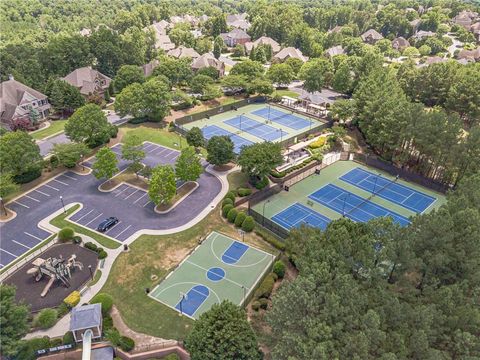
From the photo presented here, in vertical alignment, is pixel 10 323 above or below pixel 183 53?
above

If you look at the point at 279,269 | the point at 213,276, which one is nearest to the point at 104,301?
the point at 213,276

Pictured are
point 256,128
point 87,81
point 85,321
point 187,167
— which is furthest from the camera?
point 87,81

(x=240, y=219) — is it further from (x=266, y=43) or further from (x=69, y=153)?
(x=266, y=43)

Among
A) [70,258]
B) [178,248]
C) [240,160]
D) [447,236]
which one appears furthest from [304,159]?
[70,258]

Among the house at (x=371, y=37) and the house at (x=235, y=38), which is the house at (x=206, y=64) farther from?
the house at (x=371, y=37)

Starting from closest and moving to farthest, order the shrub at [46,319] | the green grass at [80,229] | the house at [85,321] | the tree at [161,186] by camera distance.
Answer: the house at [85,321] → the shrub at [46,319] → the green grass at [80,229] → the tree at [161,186]

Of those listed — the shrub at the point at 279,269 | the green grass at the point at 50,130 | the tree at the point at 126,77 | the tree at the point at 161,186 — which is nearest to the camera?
the shrub at the point at 279,269

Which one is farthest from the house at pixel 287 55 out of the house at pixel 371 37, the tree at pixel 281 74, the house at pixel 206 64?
the house at pixel 371 37
